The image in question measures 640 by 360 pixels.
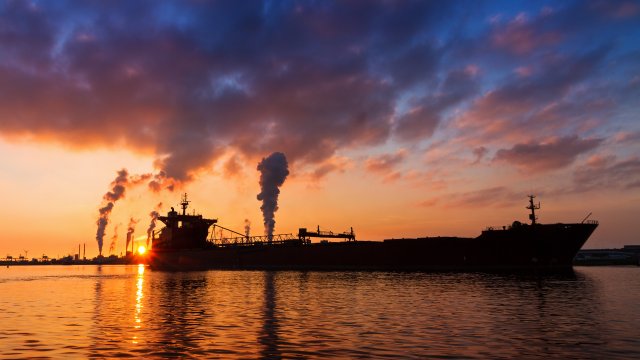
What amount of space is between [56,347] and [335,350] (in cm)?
1009

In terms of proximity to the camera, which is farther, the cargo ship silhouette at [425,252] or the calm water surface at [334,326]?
the cargo ship silhouette at [425,252]

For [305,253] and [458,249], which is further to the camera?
[305,253]

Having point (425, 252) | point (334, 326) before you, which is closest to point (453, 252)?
point (425, 252)

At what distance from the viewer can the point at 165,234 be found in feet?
360

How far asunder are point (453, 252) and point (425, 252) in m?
3.81

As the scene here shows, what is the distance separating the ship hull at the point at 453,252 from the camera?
200 feet

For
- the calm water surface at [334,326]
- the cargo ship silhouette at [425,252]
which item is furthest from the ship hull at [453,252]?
the calm water surface at [334,326]

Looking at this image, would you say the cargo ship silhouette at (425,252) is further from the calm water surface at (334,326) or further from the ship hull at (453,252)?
the calm water surface at (334,326)

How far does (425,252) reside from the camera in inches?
2645

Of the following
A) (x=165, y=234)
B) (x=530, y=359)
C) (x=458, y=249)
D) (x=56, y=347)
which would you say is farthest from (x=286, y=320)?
(x=165, y=234)

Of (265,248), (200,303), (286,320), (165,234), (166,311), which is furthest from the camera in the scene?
(165,234)

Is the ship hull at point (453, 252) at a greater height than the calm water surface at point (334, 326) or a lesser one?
greater

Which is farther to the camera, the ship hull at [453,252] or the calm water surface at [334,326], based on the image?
the ship hull at [453,252]

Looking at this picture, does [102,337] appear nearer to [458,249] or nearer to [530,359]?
[530,359]
